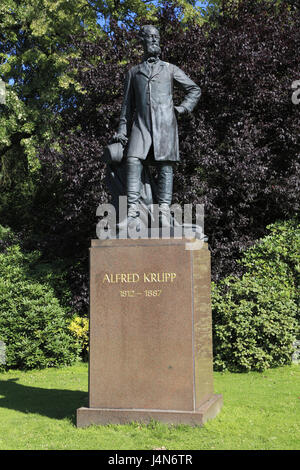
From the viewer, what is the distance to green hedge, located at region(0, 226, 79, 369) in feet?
38.2

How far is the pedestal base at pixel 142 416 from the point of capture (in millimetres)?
5855

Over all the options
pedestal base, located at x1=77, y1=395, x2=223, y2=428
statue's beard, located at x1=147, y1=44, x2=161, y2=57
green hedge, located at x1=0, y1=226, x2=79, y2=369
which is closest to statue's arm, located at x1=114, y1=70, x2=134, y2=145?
statue's beard, located at x1=147, y1=44, x2=161, y2=57

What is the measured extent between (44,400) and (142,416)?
2.56 meters

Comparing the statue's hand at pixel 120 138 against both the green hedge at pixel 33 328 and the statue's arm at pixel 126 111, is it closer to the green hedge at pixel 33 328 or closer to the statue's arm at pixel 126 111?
the statue's arm at pixel 126 111

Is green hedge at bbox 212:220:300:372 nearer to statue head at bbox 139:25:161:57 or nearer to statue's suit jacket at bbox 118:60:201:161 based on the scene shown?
statue's suit jacket at bbox 118:60:201:161

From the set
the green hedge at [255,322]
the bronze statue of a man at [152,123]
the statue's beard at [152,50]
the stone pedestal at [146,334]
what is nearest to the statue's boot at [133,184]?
the bronze statue of a man at [152,123]

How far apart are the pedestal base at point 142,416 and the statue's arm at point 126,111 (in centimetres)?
338

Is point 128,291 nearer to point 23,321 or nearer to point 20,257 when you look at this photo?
point 23,321

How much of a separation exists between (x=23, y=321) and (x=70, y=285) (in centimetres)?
209

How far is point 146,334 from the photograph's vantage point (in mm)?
6141

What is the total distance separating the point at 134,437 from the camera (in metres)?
5.57

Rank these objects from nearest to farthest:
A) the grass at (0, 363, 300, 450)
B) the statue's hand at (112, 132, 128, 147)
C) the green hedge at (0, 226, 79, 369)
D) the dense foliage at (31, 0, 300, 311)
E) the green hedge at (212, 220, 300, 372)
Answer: the grass at (0, 363, 300, 450)
the statue's hand at (112, 132, 128, 147)
the green hedge at (212, 220, 300, 372)
the green hedge at (0, 226, 79, 369)
the dense foliage at (31, 0, 300, 311)

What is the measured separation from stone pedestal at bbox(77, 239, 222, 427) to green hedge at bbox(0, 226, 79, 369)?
5.67m

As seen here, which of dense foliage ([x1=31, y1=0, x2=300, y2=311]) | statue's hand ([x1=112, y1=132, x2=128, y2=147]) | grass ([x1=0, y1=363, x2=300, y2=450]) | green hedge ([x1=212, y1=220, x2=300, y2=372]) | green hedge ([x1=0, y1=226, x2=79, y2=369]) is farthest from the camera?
dense foliage ([x1=31, y1=0, x2=300, y2=311])
